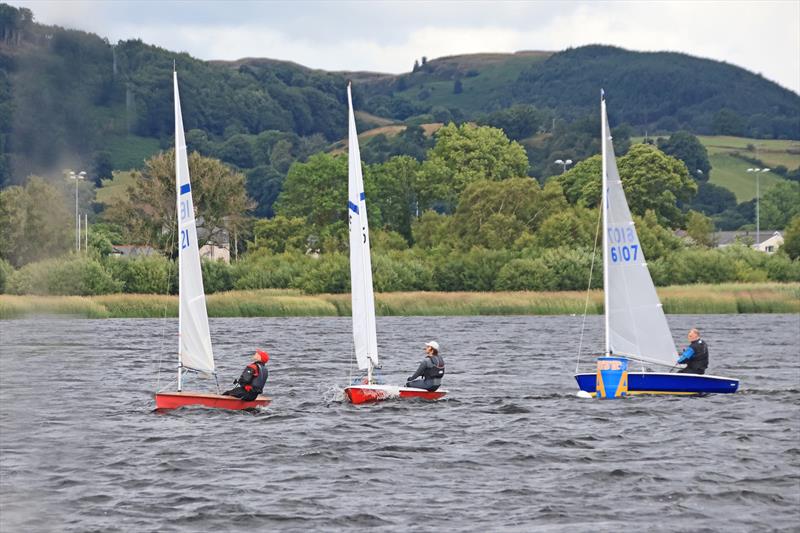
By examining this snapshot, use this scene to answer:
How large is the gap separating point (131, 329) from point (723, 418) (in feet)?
156

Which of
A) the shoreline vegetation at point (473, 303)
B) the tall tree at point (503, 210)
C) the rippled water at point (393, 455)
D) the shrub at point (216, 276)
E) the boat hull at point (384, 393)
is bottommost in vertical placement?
Result: the rippled water at point (393, 455)

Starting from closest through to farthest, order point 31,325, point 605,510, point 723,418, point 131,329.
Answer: point 31,325
point 605,510
point 723,418
point 131,329

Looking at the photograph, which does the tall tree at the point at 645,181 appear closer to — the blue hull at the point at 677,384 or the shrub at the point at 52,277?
the blue hull at the point at 677,384

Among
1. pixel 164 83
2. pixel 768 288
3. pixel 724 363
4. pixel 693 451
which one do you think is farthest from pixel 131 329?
pixel 164 83

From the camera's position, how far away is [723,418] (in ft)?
103

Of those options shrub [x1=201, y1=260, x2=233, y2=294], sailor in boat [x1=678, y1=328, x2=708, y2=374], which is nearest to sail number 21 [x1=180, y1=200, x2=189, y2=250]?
sailor in boat [x1=678, y1=328, x2=708, y2=374]

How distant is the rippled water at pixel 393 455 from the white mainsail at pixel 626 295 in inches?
62.6

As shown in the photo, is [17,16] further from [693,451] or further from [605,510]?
[693,451]

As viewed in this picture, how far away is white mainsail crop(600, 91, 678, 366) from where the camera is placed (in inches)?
1361

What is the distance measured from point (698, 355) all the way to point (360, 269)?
952cm

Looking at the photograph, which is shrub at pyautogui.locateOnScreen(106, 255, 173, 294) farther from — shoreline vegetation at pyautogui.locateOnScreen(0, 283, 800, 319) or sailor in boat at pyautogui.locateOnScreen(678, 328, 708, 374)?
sailor in boat at pyautogui.locateOnScreen(678, 328, 708, 374)

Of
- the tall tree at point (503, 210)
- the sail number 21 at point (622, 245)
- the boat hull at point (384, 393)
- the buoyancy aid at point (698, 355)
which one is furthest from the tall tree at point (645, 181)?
the boat hull at point (384, 393)

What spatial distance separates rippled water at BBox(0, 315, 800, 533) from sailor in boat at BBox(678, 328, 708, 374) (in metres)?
0.99

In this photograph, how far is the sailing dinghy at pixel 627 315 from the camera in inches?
1356
